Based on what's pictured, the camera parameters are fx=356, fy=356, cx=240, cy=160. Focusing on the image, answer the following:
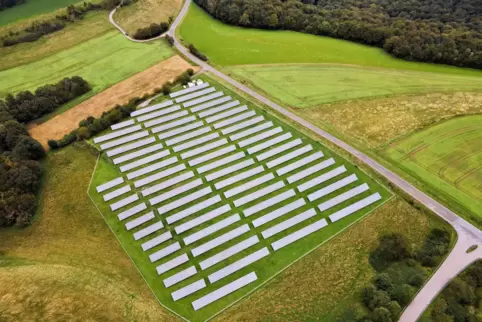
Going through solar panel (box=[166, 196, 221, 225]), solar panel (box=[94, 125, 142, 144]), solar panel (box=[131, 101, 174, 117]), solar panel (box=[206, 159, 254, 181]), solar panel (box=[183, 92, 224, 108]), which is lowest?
solar panel (box=[166, 196, 221, 225])

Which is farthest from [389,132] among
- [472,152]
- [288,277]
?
[288,277]

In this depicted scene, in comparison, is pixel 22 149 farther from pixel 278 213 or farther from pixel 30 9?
pixel 30 9

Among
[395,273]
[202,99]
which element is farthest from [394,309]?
[202,99]

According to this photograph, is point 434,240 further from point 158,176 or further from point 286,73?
point 286,73

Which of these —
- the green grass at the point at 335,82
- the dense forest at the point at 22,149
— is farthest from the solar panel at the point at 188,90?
the dense forest at the point at 22,149

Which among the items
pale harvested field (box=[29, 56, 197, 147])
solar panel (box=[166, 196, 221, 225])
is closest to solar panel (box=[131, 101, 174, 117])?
pale harvested field (box=[29, 56, 197, 147])

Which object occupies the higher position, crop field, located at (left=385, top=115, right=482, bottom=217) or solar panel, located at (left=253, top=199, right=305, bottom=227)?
crop field, located at (left=385, top=115, right=482, bottom=217)

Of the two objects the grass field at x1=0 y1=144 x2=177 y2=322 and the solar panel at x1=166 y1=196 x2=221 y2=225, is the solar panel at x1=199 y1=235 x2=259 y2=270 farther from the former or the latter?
the solar panel at x1=166 y1=196 x2=221 y2=225
